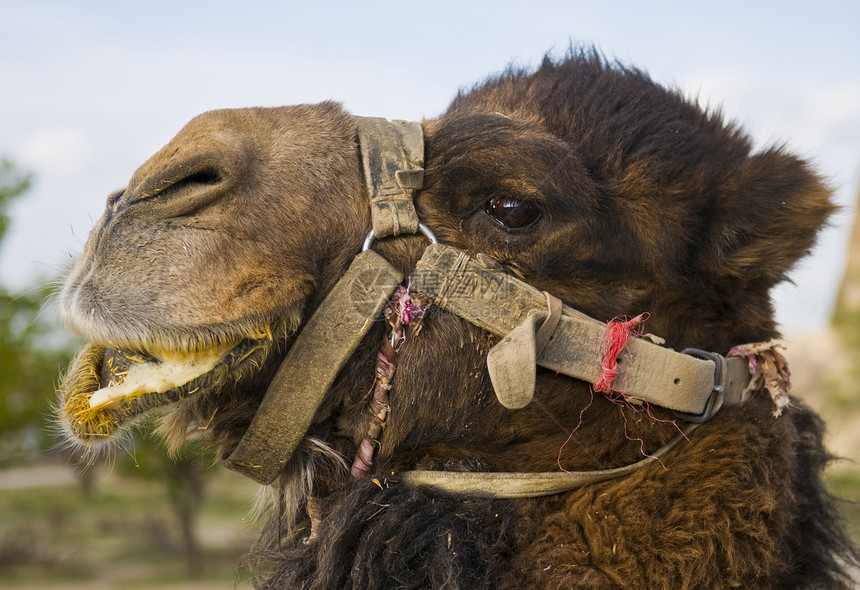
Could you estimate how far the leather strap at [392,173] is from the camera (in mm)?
2656

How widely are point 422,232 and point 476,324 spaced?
346 mm

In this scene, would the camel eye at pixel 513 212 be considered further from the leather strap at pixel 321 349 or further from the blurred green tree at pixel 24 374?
the blurred green tree at pixel 24 374

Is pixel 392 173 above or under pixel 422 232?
above

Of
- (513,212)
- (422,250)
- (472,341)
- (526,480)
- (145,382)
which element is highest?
(513,212)

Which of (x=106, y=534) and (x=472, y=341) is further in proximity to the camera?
(x=106, y=534)

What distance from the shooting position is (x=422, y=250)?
8.78 feet

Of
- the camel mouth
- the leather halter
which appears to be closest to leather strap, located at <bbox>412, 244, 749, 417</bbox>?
the leather halter

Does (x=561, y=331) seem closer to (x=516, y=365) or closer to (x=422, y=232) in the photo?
(x=516, y=365)

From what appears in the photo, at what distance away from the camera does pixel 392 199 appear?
269 cm

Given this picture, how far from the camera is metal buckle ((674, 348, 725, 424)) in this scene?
2662 millimetres

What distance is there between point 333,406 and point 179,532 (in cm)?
1482

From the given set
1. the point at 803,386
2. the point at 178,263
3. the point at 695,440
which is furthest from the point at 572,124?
the point at 803,386

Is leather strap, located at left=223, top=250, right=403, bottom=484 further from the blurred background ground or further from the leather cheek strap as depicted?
the blurred background ground

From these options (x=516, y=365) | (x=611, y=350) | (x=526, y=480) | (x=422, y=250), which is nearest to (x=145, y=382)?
(x=422, y=250)
